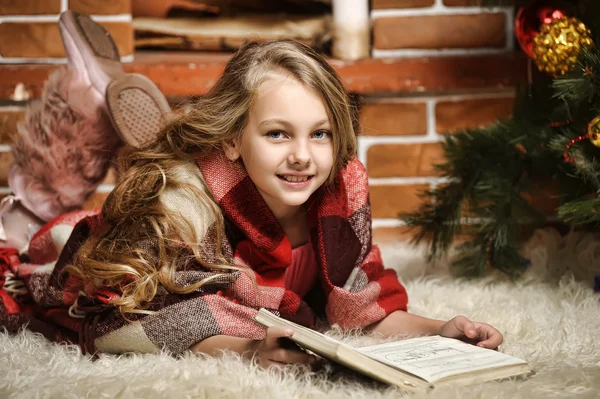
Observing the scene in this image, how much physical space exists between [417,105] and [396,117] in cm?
6

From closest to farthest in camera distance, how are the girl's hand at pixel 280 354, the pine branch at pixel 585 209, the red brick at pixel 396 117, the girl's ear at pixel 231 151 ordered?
the girl's hand at pixel 280 354
the girl's ear at pixel 231 151
the pine branch at pixel 585 209
the red brick at pixel 396 117

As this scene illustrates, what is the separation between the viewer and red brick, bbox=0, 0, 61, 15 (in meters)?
1.81

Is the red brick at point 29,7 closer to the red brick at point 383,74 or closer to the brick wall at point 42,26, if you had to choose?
the brick wall at point 42,26

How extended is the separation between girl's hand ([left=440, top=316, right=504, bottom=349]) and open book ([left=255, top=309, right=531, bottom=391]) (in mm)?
28

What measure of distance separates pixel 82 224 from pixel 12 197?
481 millimetres

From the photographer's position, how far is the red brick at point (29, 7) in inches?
71.4

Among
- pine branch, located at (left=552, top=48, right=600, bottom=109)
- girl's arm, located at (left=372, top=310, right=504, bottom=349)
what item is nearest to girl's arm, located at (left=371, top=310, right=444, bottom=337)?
girl's arm, located at (left=372, top=310, right=504, bottom=349)

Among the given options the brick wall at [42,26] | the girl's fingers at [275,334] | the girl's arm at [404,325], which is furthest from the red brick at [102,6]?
the girl's fingers at [275,334]

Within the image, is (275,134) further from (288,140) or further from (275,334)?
(275,334)

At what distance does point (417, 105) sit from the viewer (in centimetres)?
185

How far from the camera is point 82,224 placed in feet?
3.69

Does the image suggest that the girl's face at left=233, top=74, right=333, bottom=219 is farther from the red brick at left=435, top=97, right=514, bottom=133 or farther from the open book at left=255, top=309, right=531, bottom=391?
the red brick at left=435, top=97, right=514, bottom=133

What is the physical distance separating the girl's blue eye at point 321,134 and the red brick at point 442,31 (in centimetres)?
85

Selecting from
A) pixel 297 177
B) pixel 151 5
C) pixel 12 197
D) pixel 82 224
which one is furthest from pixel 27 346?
pixel 151 5
